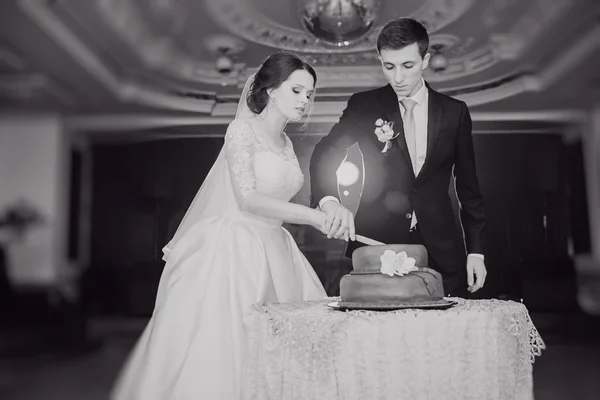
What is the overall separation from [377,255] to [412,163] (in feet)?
2.84

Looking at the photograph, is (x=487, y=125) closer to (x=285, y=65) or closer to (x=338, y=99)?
(x=338, y=99)

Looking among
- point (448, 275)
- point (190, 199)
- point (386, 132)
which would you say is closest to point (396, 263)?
point (448, 275)

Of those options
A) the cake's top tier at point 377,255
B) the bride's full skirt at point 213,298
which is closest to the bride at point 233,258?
the bride's full skirt at point 213,298

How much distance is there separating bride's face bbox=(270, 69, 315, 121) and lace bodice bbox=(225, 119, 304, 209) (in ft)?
0.53

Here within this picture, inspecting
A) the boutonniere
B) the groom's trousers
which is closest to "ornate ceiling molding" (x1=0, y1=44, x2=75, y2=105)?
the boutonniere

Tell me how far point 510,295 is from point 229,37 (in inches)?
68.4

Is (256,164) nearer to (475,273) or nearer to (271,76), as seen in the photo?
(271,76)

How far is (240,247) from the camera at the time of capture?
197 cm

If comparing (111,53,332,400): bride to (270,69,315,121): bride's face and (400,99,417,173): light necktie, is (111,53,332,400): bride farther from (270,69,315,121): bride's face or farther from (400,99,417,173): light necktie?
(400,99,417,173): light necktie

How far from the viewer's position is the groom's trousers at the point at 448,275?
2.34m

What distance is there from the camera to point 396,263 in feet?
5.05

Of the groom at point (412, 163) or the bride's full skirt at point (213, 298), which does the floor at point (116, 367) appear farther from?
the groom at point (412, 163)

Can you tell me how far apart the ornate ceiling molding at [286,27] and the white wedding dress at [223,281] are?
0.73 metres

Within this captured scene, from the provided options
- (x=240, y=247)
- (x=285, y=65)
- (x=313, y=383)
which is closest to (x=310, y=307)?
(x=313, y=383)
